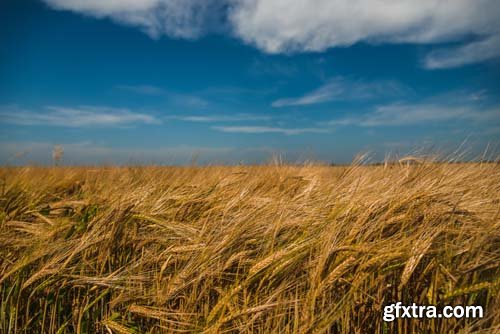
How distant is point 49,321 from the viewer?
1526 millimetres

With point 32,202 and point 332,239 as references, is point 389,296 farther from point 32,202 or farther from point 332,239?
point 32,202

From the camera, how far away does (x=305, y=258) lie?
1.43 m

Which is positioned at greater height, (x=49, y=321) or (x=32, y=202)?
(x=32, y=202)

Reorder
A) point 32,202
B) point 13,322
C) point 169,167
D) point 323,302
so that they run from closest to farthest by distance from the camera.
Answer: point 323,302, point 13,322, point 32,202, point 169,167

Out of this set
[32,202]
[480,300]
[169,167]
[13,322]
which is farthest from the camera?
[169,167]

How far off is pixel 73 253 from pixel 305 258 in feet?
3.27

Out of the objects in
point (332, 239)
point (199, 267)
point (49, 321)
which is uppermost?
point (332, 239)

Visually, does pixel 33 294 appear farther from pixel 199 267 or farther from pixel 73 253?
pixel 199 267

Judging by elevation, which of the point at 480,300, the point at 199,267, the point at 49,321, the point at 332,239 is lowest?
the point at 49,321

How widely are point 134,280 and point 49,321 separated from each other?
1.38 feet

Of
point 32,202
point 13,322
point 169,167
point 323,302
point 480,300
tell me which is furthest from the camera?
point 169,167

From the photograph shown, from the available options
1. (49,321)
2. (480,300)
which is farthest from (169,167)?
(480,300)

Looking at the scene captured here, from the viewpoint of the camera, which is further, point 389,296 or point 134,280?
point 134,280

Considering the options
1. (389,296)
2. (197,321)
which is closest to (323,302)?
(389,296)
